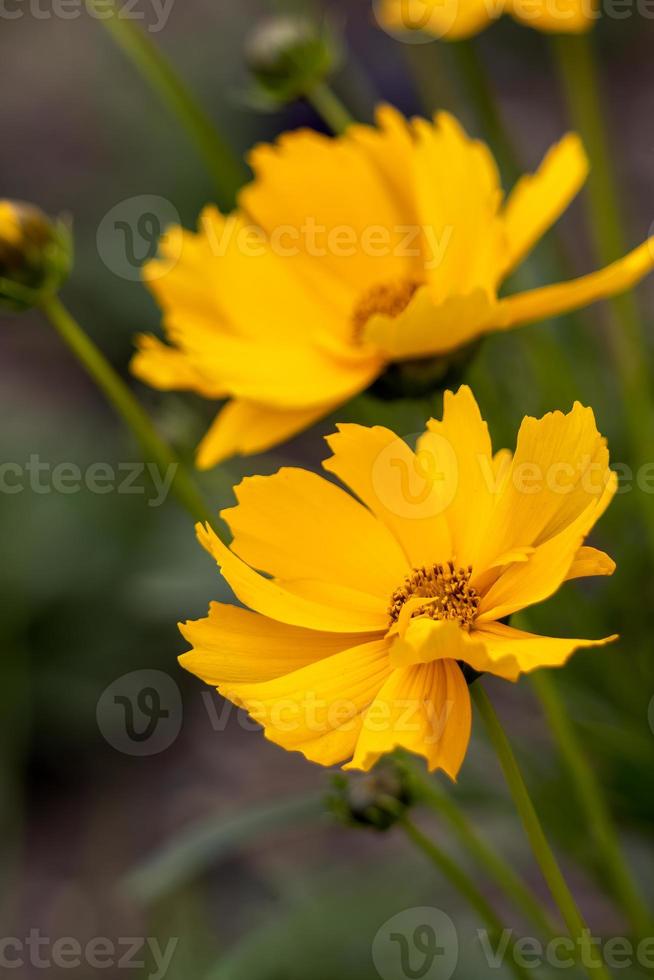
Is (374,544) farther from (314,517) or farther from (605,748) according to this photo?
(605,748)

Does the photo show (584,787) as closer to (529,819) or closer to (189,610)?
(529,819)

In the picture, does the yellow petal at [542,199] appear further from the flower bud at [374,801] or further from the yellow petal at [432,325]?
the flower bud at [374,801]

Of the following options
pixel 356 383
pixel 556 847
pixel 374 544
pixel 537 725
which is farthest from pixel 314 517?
pixel 537 725

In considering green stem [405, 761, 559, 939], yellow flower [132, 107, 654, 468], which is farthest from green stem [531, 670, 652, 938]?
yellow flower [132, 107, 654, 468]

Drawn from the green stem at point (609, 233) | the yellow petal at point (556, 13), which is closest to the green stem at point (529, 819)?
the green stem at point (609, 233)

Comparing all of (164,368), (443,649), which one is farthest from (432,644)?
(164,368)

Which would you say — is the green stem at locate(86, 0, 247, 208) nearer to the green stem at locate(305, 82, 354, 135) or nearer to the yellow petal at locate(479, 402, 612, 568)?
the green stem at locate(305, 82, 354, 135)
